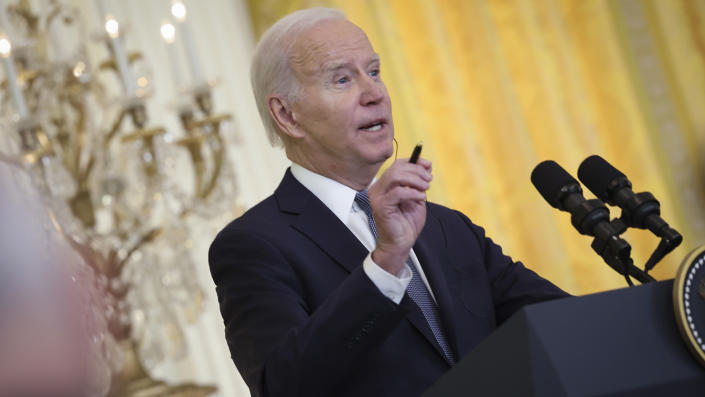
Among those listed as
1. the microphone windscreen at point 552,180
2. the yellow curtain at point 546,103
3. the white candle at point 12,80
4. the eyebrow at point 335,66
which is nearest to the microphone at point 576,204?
the microphone windscreen at point 552,180

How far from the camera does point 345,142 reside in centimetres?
171

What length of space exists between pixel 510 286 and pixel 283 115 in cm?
62

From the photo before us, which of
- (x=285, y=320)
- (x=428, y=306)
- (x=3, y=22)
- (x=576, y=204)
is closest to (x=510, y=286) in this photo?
(x=428, y=306)

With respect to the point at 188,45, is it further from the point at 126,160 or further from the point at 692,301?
the point at 692,301

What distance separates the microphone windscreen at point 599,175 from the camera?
139 centimetres

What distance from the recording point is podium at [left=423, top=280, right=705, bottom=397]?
94 centimetres

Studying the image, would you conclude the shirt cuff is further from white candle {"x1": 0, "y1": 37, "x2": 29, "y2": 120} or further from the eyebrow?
white candle {"x1": 0, "y1": 37, "x2": 29, "y2": 120}

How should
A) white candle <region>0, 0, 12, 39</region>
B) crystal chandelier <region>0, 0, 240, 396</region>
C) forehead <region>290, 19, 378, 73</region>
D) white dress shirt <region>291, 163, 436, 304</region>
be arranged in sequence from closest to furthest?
1. white dress shirt <region>291, 163, 436, 304</region>
2. forehead <region>290, 19, 378, 73</region>
3. crystal chandelier <region>0, 0, 240, 396</region>
4. white candle <region>0, 0, 12, 39</region>

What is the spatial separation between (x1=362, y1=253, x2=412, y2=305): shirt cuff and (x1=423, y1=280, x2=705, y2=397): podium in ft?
0.96

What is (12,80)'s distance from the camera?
8.54 feet

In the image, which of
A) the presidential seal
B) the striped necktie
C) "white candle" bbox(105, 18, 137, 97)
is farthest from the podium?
"white candle" bbox(105, 18, 137, 97)

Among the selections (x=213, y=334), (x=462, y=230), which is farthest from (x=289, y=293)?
(x=213, y=334)

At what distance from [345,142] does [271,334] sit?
0.48 m

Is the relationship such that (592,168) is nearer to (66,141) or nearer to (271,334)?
(271,334)
